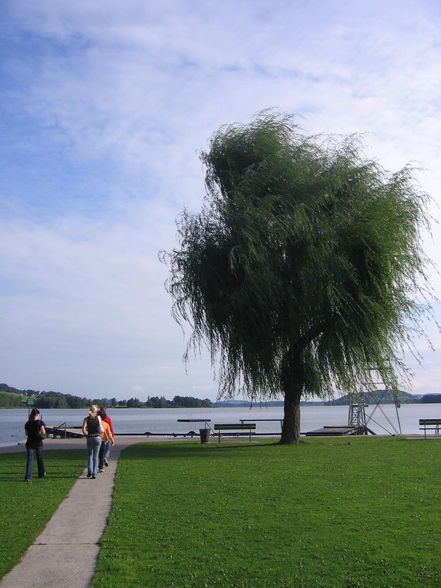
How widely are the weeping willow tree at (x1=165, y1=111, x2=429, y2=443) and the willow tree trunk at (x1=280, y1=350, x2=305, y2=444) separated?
0.26ft

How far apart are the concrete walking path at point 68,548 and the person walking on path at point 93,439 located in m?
2.26

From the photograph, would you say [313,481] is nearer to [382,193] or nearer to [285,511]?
[285,511]

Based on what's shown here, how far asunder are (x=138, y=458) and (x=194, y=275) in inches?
247

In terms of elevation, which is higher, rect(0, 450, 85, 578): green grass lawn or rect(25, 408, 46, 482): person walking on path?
rect(25, 408, 46, 482): person walking on path

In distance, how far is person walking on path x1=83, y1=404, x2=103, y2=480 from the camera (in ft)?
50.6

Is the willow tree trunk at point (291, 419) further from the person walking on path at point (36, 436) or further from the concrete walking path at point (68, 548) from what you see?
the concrete walking path at point (68, 548)

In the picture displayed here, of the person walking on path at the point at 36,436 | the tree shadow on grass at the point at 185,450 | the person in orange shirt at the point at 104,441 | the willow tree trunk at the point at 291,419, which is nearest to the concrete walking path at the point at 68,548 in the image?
the person walking on path at the point at 36,436

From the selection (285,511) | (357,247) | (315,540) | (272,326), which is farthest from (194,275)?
(315,540)

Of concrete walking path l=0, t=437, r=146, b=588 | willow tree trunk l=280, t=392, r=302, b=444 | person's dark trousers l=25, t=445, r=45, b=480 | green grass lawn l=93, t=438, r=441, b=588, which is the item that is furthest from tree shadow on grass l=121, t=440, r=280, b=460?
concrete walking path l=0, t=437, r=146, b=588

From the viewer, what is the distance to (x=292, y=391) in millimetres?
25219

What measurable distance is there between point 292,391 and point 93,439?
10814 millimetres

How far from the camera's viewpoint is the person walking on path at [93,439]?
15438 millimetres

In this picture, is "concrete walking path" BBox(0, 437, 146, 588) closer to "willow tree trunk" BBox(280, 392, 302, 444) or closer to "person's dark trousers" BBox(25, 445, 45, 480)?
"person's dark trousers" BBox(25, 445, 45, 480)

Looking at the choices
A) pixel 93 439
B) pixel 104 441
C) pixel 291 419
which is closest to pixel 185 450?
pixel 291 419
